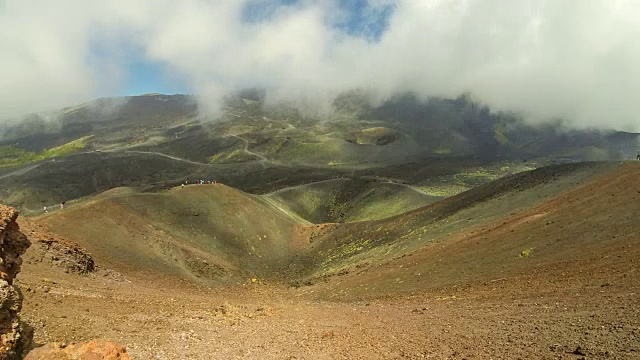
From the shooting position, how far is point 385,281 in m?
31.9

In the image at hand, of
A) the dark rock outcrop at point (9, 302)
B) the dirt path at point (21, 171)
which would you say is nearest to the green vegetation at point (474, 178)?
the dark rock outcrop at point (9, 302)

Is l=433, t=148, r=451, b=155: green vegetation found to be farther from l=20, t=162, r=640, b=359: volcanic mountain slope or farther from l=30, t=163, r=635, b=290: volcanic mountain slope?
l=30, t=163, r=635, b=290: volcanic mountain slope

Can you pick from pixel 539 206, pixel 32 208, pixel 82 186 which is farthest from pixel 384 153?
pixel 539 206

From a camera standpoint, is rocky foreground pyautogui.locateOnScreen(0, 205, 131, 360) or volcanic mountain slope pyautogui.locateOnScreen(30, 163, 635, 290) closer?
rocky foreground pyautogui.locateOnScreen(0, 205, 131, 360)

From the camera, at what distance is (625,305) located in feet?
49.1

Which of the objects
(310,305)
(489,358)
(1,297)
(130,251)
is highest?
(1,297)

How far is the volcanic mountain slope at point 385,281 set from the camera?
15.0 meters

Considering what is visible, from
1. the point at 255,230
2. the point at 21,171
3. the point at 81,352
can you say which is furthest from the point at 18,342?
the point at 21,171

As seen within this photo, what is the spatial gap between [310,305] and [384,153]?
155 meters

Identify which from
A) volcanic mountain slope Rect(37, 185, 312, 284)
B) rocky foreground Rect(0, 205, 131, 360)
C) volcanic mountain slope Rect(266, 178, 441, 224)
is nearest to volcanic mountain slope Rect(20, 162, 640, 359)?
volcanic mountain slope Rect(37, 185, 312, 284)

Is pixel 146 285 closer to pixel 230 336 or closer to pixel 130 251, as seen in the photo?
pixel 130 251

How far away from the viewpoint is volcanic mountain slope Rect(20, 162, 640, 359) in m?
15.0

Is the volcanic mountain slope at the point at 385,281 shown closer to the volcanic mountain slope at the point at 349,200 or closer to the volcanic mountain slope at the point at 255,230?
the volcanic mountain slope at the point at 255,230

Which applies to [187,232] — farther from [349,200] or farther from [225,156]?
[225,156]
